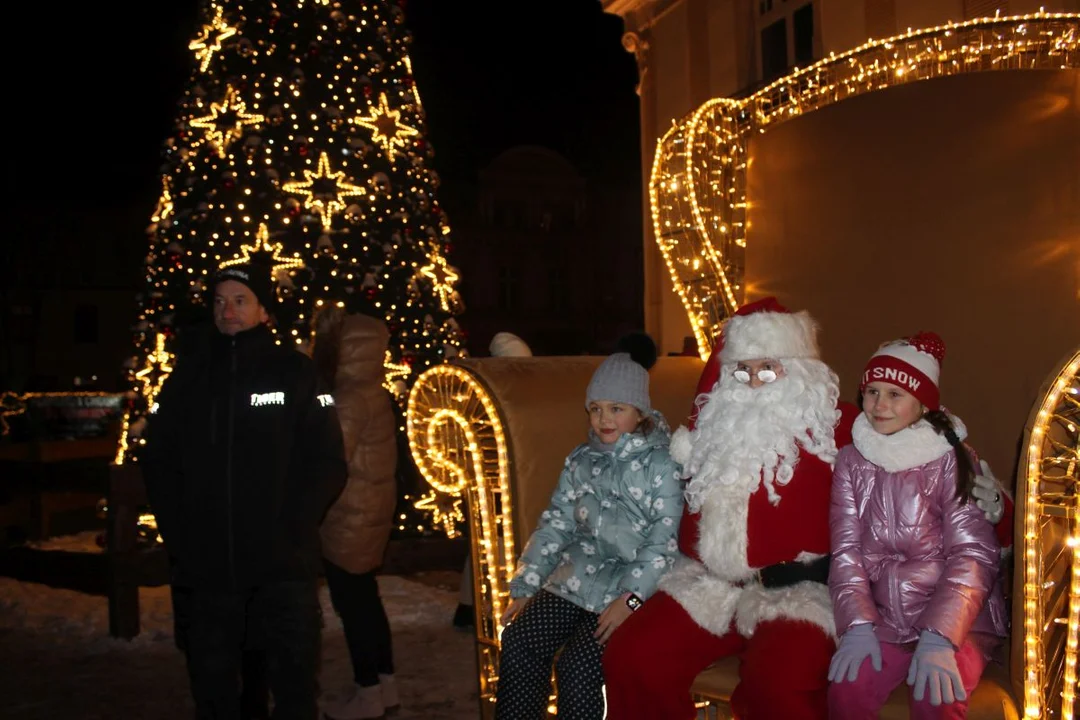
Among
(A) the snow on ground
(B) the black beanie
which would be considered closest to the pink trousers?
(A) the snow on ground

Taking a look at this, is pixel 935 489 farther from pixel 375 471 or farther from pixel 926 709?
pixel 375 471

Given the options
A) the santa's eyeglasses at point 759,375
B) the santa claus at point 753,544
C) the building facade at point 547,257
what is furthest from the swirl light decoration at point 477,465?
the building facade at point 547,257

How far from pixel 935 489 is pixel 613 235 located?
31.2m

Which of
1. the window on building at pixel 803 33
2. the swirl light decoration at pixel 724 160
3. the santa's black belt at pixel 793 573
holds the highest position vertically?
the window on building at pixel 803 33

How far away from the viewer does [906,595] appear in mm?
2467

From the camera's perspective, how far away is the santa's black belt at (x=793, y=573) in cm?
270

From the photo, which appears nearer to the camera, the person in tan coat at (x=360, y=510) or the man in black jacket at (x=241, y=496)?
the man in black jacket at (x=241, y=496)

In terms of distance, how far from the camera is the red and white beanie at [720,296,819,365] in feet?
9.84

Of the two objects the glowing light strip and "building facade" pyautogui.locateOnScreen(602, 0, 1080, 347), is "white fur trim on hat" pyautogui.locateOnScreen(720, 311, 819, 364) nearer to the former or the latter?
the glowing light strip

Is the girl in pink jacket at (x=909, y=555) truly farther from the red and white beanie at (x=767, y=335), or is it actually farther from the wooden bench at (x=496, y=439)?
the wooden bench at (x=496, y=439)

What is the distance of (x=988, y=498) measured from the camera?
8.05 feet

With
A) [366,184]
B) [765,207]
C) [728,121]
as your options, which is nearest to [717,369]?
[765,207]

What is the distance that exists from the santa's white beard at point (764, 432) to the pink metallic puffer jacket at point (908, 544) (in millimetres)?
234

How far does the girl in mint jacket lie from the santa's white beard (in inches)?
6.5
